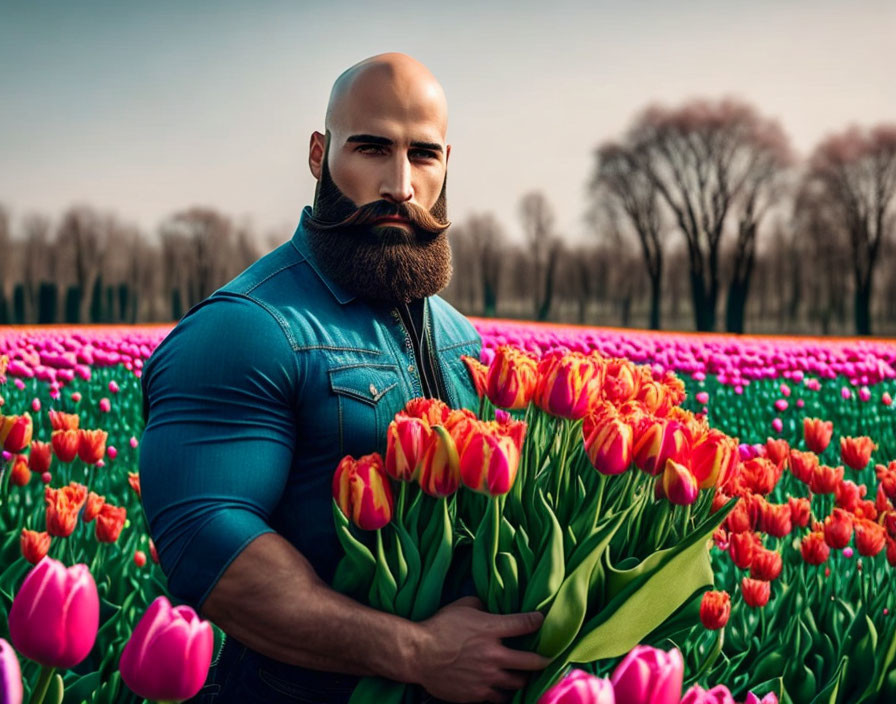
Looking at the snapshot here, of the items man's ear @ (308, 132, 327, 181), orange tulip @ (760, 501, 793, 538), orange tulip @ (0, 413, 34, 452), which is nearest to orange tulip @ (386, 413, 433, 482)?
man's ear @ (308, 132, 327, 181)

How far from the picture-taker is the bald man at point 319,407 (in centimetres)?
164

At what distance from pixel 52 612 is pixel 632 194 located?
22089 millimetres

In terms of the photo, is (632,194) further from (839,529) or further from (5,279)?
(839,529)

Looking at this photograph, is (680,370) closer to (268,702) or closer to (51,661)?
(268,702)

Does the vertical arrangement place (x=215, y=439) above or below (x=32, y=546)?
above

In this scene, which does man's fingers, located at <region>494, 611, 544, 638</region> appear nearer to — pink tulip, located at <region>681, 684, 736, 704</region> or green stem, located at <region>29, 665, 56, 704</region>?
pink tulip, located at <region>681, 684, 736, 704</region>

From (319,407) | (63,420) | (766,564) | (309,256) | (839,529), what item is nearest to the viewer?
(319,407)

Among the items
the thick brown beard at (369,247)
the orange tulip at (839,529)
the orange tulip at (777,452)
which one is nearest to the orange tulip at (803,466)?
the orange tulip at (777,452)

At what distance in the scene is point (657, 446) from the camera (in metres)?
1.71

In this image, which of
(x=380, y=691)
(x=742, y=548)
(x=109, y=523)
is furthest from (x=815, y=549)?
(x=109, y=523)

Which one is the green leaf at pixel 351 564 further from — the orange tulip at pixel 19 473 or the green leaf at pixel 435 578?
the orange tulip at pixel 19 473

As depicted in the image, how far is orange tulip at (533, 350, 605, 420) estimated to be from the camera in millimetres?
1763

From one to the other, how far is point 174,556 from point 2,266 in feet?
66.7

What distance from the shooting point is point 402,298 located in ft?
7.23
